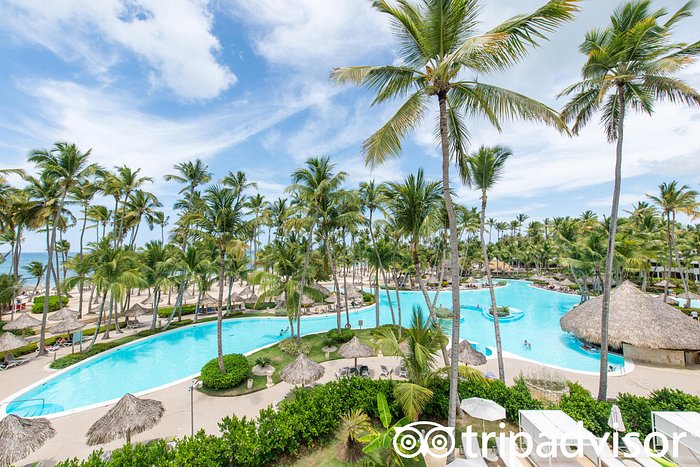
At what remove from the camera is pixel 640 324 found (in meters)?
15.2

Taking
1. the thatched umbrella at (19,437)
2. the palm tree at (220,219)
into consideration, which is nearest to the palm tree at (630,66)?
the palm tree at (220,219)

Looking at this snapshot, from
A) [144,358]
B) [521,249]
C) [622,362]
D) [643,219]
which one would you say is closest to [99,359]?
[144,358]

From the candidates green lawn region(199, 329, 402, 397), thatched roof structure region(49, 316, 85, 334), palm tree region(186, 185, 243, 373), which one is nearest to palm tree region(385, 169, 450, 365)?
green lawn region(199, 329, 402, 397)

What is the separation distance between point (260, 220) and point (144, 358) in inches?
470

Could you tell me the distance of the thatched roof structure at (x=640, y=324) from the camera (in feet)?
46.8

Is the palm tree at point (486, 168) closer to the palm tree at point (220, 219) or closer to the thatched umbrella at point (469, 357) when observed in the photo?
the thatched umbrella at point (469, 357)

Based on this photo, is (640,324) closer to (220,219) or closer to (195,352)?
(220,219)

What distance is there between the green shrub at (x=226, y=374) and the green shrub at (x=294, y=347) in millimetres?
3228

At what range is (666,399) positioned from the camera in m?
8.55

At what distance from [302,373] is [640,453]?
33.1ft

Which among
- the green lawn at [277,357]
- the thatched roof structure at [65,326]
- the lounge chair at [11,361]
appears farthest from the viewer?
the thatched roof structure at [65,326]

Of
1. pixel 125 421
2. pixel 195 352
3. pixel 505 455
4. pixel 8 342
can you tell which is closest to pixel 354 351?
pixel 505 455

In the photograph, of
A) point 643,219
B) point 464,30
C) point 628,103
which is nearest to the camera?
point 464,30

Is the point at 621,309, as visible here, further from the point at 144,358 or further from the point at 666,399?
the point at 144,358
